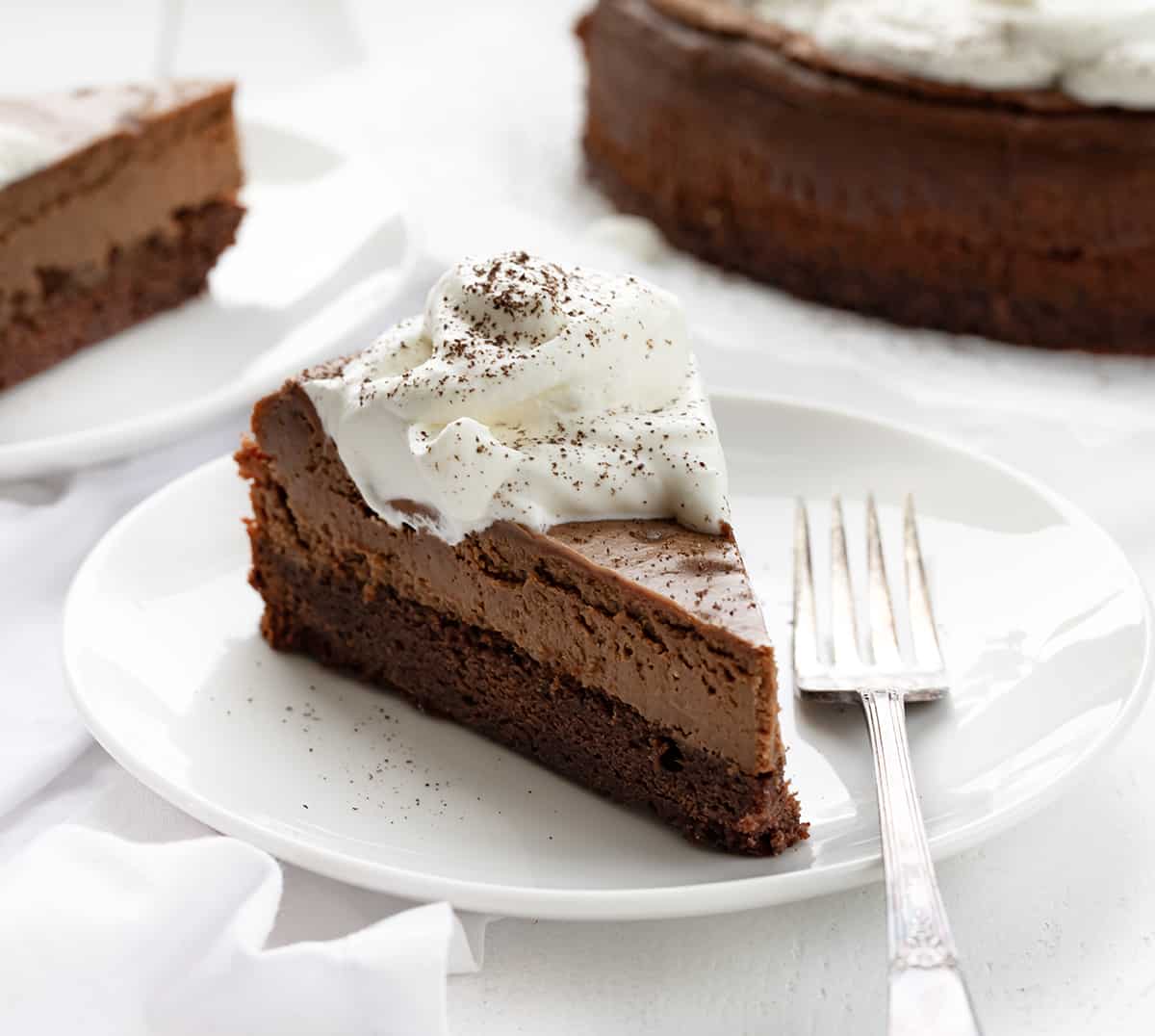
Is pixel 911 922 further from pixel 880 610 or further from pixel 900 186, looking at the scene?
pixel 900 186

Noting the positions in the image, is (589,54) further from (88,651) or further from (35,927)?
(35,927)

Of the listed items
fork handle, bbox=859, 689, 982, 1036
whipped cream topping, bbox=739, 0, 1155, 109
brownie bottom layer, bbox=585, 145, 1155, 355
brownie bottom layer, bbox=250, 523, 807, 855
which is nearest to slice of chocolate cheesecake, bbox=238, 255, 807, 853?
brownie bottom layer, bbox=250, 523, 807, 855

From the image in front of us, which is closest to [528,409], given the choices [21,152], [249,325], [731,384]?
[731,384]

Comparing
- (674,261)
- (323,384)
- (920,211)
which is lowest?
(674,261)

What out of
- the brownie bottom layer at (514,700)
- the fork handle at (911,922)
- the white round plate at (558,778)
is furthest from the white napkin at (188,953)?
the fork handle at (911,922)

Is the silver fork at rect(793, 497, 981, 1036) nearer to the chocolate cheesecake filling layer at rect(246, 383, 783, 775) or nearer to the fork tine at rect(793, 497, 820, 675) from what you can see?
the fork tine at rect(793, 497, 820, 675)

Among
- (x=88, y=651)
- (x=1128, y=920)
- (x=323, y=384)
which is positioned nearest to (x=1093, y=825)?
(x=1128, y=920)

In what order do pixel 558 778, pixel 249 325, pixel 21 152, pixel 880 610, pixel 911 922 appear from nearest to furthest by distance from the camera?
pixel 911 922
pixel 558 778
pixel 880 610
pixel 21 152
pixel 249 325
